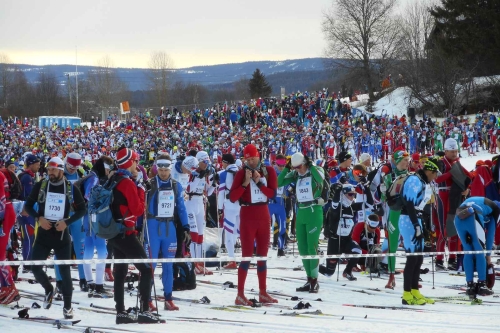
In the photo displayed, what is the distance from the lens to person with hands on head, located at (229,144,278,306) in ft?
29.0

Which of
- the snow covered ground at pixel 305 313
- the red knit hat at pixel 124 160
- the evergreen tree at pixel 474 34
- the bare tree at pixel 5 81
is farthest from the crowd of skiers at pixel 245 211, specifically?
the bare tree at pixel 5 81

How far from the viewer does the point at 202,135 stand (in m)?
47.3

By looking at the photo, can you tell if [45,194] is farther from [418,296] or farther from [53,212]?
[418,296]

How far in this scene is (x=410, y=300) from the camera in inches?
343

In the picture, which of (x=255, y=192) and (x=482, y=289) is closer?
(x=255, y=192)

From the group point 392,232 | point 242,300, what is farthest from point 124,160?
point 392,232

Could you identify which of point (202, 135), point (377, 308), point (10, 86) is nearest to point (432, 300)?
point (377, 308)

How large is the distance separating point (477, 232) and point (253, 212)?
2.95 meters

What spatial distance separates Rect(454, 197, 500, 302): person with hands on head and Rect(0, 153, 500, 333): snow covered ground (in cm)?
28

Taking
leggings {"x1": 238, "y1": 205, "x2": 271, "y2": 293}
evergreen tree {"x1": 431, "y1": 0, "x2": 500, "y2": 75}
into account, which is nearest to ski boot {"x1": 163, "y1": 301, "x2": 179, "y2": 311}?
leggings {"x1": 238, "y1": 205, "x2": 271, "y2": 293}

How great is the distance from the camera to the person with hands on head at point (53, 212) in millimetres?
7922

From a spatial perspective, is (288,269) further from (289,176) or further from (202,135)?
(202,135)

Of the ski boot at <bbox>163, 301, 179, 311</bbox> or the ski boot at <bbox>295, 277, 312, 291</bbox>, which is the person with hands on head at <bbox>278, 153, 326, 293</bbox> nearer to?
the ski boot at <bbox>295, 277, 312, 291</bbox>

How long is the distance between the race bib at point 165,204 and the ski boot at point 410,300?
10.3ft
